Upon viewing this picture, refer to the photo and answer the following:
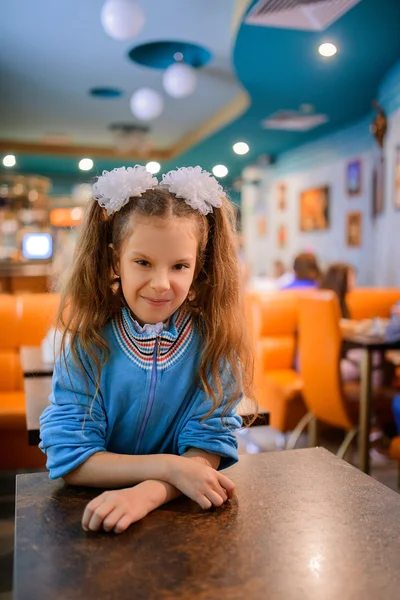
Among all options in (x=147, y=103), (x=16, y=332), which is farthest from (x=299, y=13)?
(x=16, y=332)

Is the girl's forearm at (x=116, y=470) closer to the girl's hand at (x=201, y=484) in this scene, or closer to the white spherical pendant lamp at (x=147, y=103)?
the girl's hand at (x=201, y=484)

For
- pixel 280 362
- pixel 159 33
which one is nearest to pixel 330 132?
pixel 159 33

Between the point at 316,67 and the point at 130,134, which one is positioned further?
the point at 130,134

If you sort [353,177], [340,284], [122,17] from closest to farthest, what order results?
[122,17] < [340,284] < [353,177]

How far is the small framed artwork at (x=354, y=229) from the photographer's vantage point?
289 inches

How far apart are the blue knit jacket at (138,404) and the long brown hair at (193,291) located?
0.02m

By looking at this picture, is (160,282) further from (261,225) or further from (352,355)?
(261,225)

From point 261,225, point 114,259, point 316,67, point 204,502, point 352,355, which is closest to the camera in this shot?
point 204,502

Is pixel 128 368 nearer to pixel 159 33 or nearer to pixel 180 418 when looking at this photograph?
pixel 180 418

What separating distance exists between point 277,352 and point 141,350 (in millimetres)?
3177

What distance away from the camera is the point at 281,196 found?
1005 cm

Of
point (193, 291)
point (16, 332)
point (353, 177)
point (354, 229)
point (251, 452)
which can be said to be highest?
point (353, 177)

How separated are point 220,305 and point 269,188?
32.2 feet

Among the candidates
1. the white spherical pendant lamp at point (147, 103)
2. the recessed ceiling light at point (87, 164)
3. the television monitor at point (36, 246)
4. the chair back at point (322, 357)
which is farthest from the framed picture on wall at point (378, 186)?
the recessed ceiling light at point (87, 164)
